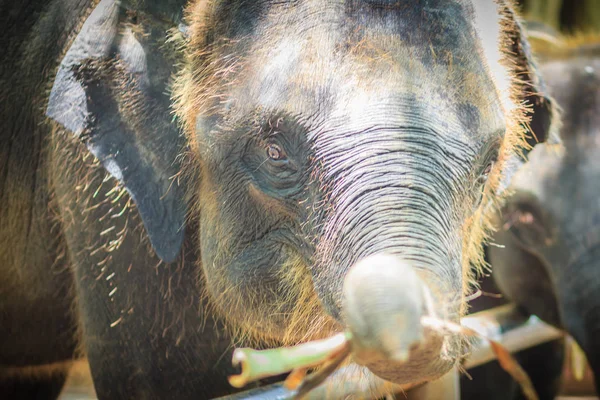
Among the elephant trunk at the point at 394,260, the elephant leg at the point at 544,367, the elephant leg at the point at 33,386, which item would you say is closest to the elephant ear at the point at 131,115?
the elephant trunk at the point at 394,260

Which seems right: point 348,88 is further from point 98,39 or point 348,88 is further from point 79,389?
point 79,389

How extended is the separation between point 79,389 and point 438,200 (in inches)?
50.0

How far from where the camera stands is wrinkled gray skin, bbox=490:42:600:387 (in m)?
2.09

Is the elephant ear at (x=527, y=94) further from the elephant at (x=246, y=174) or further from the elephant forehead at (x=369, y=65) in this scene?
the elephant forehead at (x=369, y=65)

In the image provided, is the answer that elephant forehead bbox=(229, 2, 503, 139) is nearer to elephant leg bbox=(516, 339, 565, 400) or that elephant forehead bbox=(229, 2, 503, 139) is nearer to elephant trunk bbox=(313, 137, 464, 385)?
elephant trunk bbox=(313, 137, 464, 385)

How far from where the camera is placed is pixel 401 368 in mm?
960

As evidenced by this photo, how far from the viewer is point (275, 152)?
113 centimetres

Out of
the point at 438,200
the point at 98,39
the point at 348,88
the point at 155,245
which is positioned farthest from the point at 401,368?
the point at 98,39

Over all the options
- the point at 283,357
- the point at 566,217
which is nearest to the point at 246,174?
the point at 283,357

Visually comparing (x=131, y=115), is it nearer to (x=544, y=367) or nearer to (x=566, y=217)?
(x=566, y=217)

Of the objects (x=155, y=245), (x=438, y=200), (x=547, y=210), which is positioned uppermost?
(x=438, y=200)

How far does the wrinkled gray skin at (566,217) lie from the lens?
2.09 meters

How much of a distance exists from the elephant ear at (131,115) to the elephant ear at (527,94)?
1.93 feet

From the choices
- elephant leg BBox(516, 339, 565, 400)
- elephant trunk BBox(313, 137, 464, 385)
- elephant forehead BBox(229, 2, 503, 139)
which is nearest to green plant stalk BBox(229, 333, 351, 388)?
elephant trunk BBox(313, 137, 464, 385)
